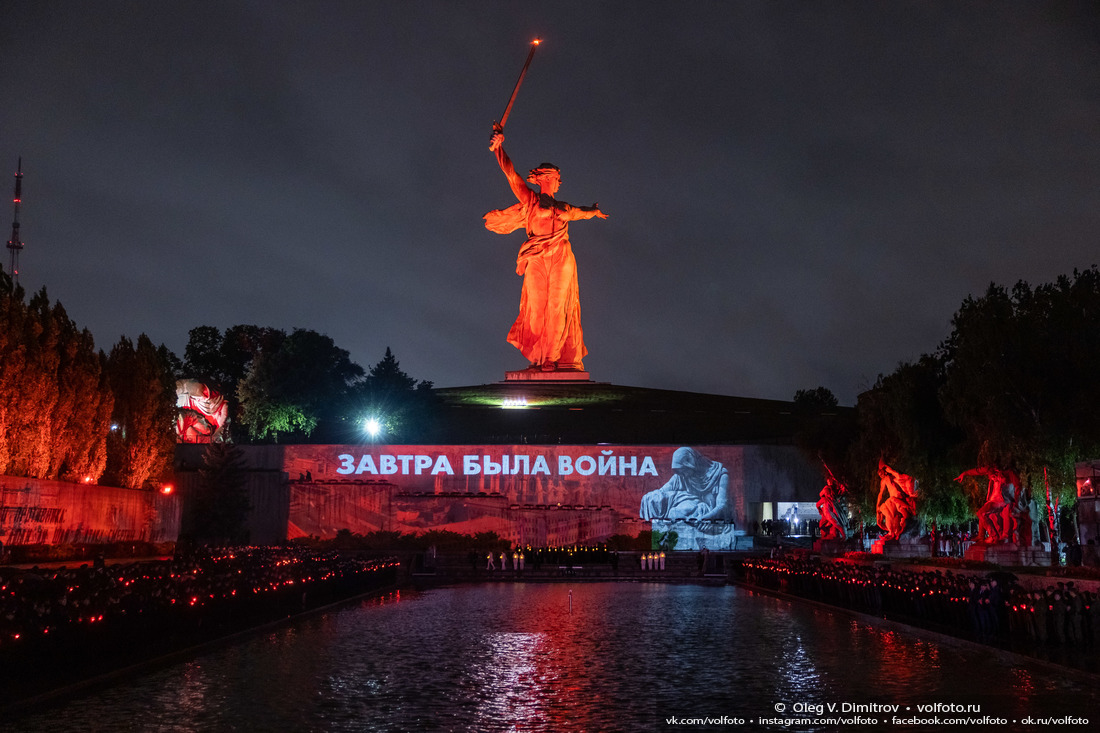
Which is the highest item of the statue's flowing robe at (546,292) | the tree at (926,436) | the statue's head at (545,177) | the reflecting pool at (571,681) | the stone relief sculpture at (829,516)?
the statue's head at (545,177)

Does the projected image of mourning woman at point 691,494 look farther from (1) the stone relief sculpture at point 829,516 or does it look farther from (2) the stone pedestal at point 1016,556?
(2) the stone pedestal at point 1016,556

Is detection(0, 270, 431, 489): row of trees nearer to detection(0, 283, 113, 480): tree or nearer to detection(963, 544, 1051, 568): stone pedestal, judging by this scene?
detection(0, 283, 113, 480): tree

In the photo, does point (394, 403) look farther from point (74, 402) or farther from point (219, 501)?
point (74, 402)

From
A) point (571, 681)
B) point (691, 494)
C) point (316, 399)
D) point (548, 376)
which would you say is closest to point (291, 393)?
point (316, 399)

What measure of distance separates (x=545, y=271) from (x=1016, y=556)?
42.3 m

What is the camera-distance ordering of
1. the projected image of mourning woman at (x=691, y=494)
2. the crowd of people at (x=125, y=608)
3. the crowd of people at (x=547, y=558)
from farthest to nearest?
the projected image of mourning woman at (x=691, y=494), the crowd of people at (x=547, y=558), the crowd of people at (x=125, y=608)

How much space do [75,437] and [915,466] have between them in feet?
90.0

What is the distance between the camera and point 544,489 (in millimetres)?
48469

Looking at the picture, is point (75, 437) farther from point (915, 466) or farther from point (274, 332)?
point (274, 332)

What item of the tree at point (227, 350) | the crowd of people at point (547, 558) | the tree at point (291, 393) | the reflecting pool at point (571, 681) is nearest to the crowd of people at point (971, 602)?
the reflecting pool at point (571, 681)

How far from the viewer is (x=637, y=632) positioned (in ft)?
55.6

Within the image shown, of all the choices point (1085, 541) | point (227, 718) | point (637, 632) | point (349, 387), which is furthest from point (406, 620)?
point (349, 387)

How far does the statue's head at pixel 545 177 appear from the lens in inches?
2446

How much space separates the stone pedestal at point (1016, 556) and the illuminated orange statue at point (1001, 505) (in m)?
0.65
